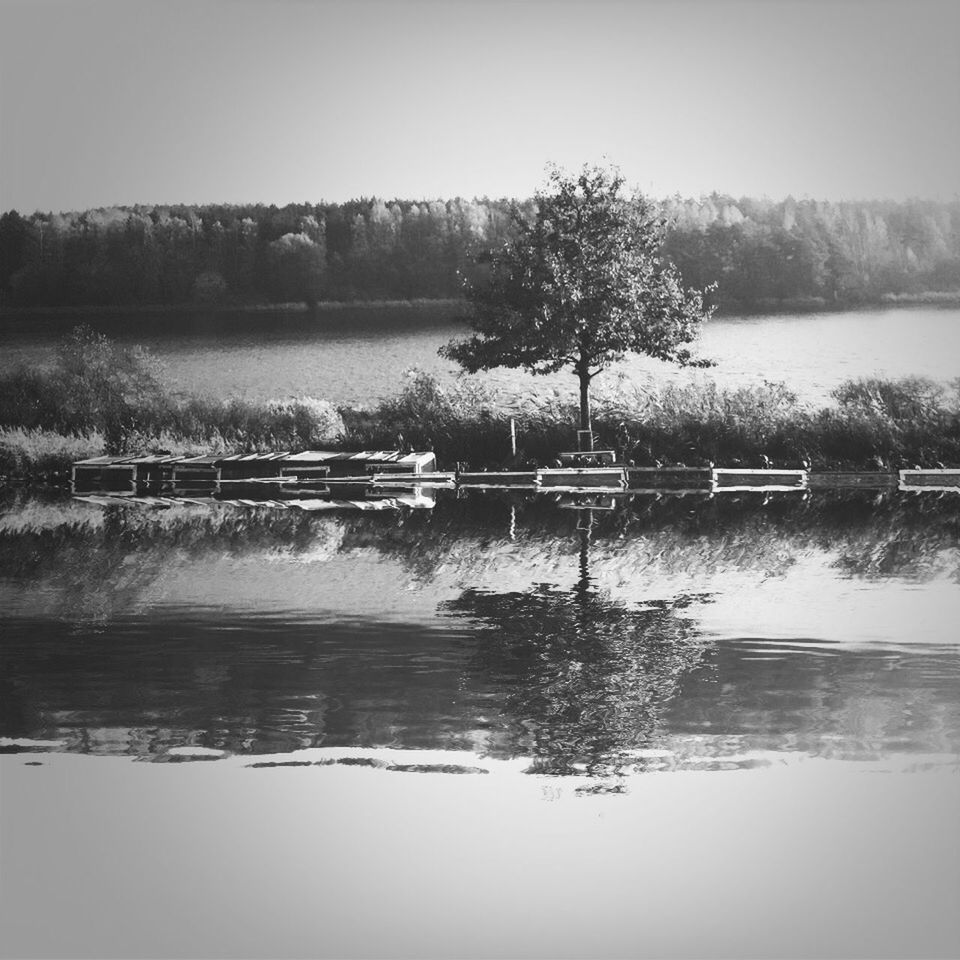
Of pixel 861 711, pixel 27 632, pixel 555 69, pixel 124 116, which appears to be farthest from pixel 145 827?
pixel 555 69

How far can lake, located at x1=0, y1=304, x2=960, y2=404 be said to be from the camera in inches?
184

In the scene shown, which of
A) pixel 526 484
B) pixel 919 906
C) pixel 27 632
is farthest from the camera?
pixel 526 484

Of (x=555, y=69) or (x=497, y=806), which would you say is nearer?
(x=497, y=806)

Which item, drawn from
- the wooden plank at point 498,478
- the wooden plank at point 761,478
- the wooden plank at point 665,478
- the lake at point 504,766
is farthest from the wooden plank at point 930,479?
the wooden plank at point 498,478

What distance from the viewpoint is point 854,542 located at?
457 centimetres

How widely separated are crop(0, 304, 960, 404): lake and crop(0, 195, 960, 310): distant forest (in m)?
0.09

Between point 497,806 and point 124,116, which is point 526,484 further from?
point 124,116

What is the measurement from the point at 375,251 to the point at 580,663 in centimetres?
192

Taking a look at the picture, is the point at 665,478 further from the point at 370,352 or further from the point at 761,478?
the point at 370,352

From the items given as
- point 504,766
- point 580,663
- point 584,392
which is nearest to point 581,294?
point 584,392

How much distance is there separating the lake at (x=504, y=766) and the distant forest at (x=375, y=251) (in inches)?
45.2

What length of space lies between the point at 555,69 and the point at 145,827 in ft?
10.8

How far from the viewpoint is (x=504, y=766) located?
3.88 m

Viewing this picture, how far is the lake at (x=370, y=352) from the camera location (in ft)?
15.4
